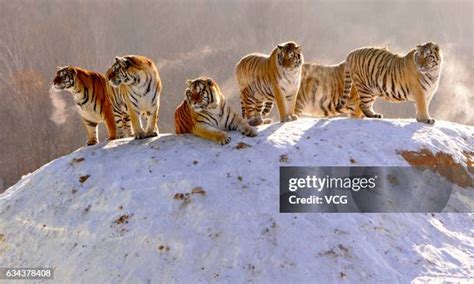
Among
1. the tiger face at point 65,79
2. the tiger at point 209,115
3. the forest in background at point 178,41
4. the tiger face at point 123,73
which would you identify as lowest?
the forest in background at point 178,41

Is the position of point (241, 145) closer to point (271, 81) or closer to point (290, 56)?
point (290, 56)

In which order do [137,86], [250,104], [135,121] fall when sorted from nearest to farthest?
1. [137,86]
2. [135,121]
3. [250,104]

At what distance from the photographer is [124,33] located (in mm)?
28844

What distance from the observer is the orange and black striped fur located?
30.1 ft

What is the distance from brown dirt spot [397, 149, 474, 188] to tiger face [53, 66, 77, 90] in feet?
12.4

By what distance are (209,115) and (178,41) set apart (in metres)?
22.2

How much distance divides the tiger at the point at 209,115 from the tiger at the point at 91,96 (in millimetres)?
1053

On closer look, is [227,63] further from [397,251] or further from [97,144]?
[397,251]

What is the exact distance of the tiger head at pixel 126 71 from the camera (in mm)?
6934

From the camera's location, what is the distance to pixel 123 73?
6.94 metres

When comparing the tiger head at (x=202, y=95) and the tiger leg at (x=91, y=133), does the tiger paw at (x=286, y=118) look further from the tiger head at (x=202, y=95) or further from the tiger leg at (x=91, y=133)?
the tiger leg at (x=91, y=133)

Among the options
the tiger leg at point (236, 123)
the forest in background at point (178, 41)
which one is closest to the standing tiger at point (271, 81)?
the tiger leg at point (236, 123)

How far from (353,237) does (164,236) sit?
1.65 meters

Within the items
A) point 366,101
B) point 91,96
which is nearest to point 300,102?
point 366,101
